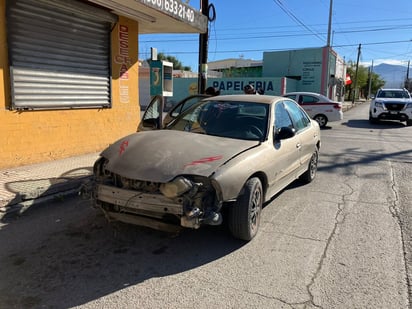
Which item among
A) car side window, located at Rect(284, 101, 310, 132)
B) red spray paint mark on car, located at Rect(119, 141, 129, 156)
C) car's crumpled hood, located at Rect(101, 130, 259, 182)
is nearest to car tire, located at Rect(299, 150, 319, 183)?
car side window, located at Rect(284, 101, 310, 132)

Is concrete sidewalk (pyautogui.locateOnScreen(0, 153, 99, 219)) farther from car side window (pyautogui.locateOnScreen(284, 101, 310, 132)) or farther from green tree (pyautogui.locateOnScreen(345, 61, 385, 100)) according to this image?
green tree (pyautogui.locateOnScreen(345, 61, 385, 100))

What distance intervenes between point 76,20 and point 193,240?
562cm

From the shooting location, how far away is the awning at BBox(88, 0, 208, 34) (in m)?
7.39

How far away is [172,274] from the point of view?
3268 mm

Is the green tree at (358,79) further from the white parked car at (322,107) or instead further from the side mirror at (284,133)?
the side mirror at (284,133)

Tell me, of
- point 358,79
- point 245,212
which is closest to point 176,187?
point 245,212

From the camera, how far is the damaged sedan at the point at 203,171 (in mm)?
3414

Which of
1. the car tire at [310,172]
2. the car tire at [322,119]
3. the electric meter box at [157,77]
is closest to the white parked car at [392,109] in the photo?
the car tire at [322,119]

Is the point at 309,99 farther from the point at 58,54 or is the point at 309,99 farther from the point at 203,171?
the point at 203,171

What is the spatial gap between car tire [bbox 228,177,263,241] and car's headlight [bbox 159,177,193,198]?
2.03ft

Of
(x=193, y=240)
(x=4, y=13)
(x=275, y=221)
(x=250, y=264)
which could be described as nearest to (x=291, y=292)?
(x=250, y=264)

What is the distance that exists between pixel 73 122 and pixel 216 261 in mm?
5411

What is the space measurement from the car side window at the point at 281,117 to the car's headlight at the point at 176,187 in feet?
6.06

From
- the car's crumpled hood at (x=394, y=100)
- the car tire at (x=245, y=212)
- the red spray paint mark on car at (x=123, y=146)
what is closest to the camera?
the car tire at (x=245, y=212)
